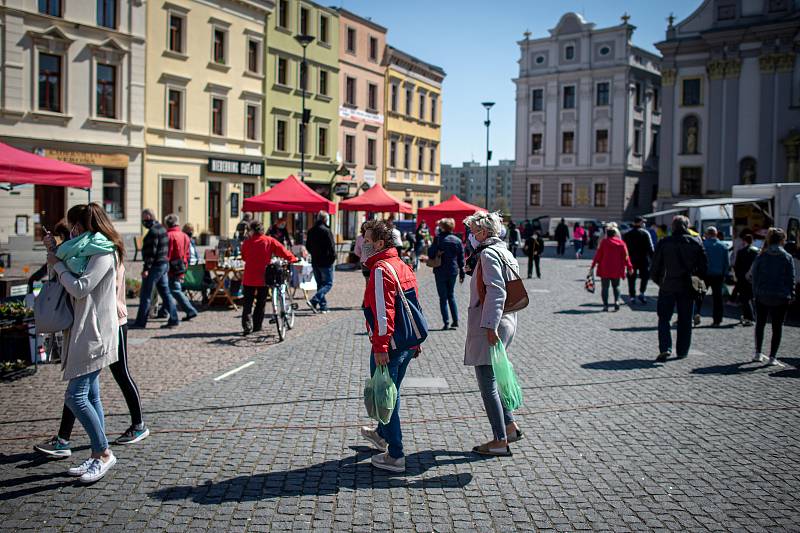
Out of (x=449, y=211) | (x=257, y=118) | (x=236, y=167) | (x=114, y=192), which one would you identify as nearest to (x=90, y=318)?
(x=449, y=211)

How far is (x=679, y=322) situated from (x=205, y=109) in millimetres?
28443

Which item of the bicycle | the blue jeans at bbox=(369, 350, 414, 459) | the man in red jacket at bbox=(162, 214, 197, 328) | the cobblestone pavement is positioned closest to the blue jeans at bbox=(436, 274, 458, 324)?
the cobblestone pavement

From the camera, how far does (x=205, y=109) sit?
34594 mm

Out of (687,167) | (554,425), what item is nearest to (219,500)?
(554,425)

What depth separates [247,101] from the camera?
37.4 m

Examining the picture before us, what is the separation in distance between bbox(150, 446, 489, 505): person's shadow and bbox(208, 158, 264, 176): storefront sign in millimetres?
31101

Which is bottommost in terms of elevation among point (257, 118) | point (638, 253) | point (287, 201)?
point (638, 253)

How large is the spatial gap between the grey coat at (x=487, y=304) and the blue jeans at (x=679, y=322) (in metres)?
5.04

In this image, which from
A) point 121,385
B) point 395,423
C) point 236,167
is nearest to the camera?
point 395,423

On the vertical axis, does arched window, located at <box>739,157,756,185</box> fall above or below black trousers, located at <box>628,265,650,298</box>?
above

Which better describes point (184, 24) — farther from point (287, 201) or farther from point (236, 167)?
point (287, 201)

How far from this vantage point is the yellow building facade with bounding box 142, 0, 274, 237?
31.9m

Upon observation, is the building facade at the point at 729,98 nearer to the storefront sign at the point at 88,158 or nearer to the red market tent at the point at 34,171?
the storefront sign at the point at 88,158

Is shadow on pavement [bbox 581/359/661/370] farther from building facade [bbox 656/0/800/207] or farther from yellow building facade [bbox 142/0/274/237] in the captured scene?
building facade [bbox 656/0/800/207]
